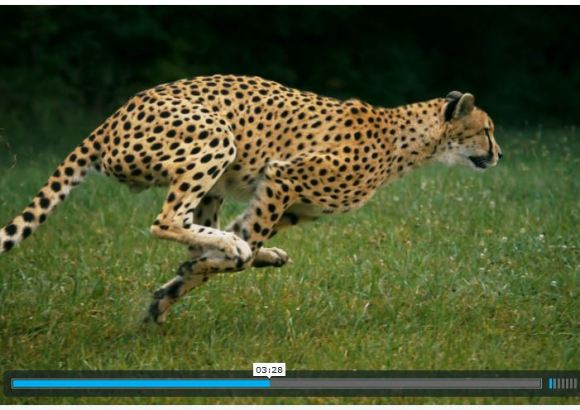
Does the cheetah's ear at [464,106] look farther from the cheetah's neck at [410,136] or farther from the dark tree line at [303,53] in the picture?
the dark tree line at [303,53]

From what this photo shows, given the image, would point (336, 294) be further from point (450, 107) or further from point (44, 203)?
point (44, 203)

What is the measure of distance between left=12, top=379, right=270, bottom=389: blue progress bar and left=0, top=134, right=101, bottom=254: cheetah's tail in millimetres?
761

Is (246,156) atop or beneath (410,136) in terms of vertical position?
beneath

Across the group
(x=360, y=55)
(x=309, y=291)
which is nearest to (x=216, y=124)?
(x=309, y=291)

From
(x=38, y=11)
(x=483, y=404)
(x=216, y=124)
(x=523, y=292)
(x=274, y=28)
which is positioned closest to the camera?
(x=483, y=404)

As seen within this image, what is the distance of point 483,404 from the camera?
12.7 feet

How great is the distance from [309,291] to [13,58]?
6.77m

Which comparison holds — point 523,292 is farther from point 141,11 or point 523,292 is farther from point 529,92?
point 141,11

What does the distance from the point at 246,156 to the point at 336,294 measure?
844 millimetres

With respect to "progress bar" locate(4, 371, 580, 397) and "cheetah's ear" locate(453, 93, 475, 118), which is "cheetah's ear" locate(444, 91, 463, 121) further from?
"progress bar" locate(4, 371, 580, 397)

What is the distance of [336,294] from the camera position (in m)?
5.14

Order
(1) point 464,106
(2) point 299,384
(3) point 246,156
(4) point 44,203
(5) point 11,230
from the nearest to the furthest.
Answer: (2) point 299,384, (5) point 11,230, (4) point 44,203, (3) point 246,156, (1) point 464,106

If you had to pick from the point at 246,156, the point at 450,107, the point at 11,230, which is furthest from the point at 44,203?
the point at 450,107

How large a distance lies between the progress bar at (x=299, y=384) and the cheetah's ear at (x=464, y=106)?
1.60 m
